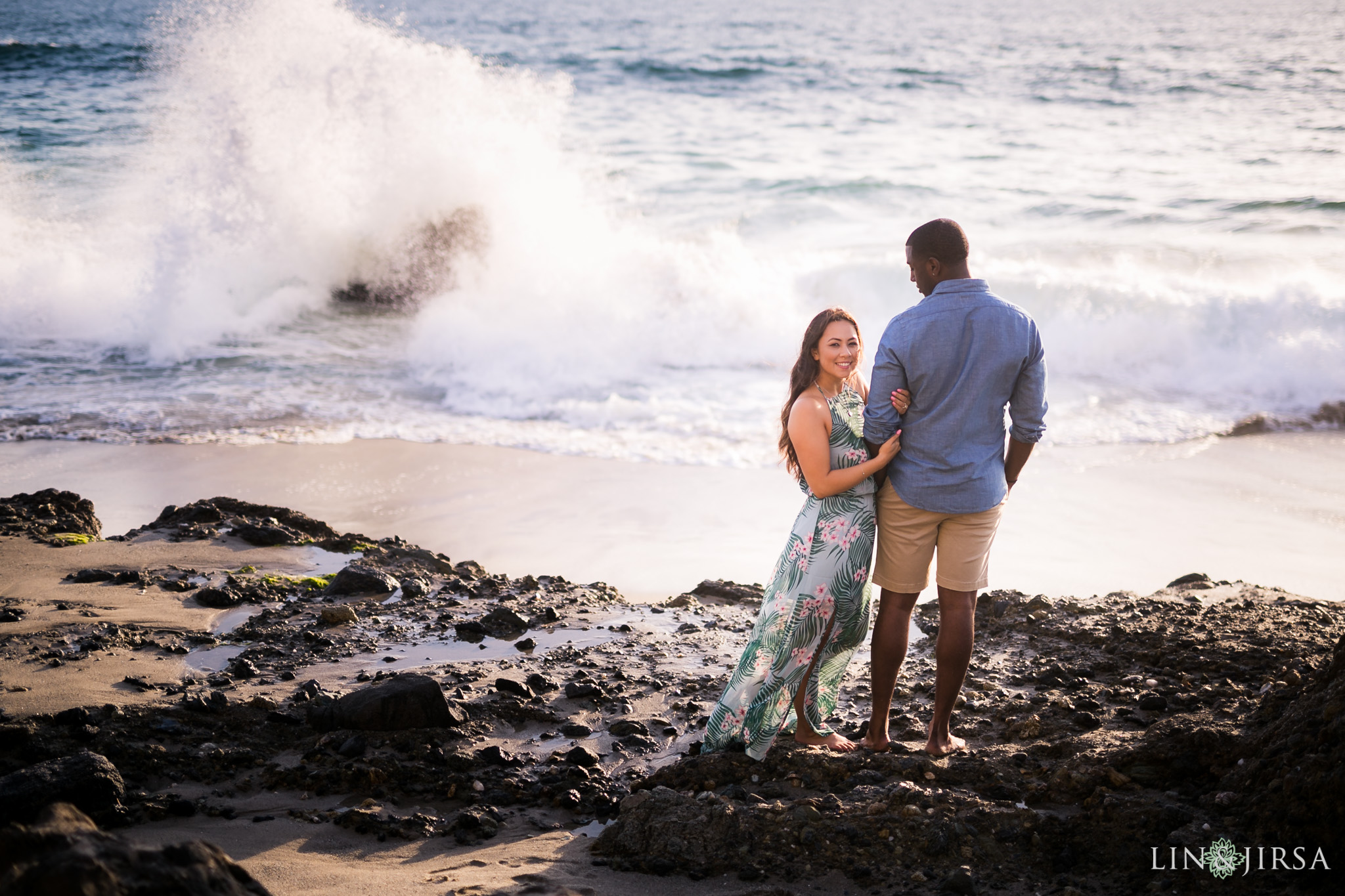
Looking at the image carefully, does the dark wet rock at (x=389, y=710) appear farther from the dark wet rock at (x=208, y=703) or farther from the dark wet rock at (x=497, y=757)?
the dark wet rock at (x=208, y=703)

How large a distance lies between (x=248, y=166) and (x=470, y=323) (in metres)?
5.51

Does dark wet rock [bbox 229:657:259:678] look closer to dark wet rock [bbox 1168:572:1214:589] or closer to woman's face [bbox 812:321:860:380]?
woman's face [bbox 812:321:860:380]

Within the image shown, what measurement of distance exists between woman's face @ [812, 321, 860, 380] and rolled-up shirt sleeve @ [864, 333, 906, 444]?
0.11 metres

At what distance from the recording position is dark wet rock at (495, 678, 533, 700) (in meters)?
3.85

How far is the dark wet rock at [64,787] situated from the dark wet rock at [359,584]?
2.04m

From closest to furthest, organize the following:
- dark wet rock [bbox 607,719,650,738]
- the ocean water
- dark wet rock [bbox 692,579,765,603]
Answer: dark wet rock [bbox 607,719,650,738] → dark wet rock [bbox 692,579,765,603] → the ocean water

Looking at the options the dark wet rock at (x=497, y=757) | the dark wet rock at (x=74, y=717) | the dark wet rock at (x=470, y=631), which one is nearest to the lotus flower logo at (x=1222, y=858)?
the dark wet rock at (x=497, y=757)

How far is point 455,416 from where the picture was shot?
8.73 m

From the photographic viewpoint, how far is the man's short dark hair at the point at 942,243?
3219 mm

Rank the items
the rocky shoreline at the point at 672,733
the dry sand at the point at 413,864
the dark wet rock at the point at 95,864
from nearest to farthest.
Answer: the dark wet rock at the point at 95,864
the dry sand at the point at 413,864
the rocky shoreline at the point at 672,733

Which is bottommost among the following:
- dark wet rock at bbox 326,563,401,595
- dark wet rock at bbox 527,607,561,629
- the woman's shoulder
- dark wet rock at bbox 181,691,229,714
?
dark wet rock at bbox 527,607,561,629

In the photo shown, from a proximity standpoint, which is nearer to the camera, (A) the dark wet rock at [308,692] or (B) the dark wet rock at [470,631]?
(A) the dark wet rock at [308,692]

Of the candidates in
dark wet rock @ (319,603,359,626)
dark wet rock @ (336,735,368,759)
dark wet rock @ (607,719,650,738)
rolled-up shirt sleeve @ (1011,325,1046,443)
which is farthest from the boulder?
rolled-up shirt sleeve @ (1011,325,1046,443)

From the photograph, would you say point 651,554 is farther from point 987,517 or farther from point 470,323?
point 470,323
